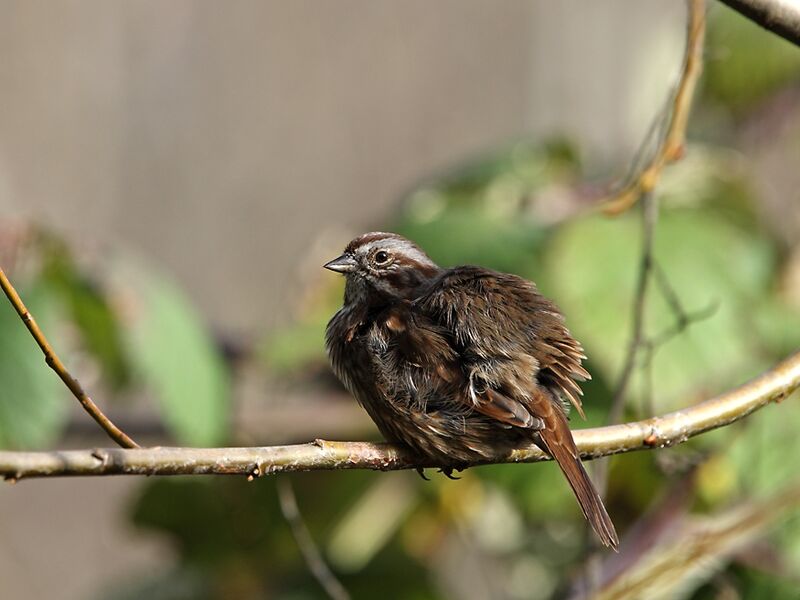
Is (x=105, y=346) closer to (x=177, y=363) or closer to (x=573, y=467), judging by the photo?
(x=177, y=363)

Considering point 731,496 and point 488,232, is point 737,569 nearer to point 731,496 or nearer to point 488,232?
point 731,496

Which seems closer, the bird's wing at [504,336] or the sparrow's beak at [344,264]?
the bird's wing at [504,336]

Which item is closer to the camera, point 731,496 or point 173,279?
point 731,496

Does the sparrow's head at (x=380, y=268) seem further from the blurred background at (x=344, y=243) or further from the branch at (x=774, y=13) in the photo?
the branch at (x=774, y=13)

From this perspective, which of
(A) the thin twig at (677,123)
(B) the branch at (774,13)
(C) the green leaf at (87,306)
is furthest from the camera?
(C) the green leaf at (87,306)

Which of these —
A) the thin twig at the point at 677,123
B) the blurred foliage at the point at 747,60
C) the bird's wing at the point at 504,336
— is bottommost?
the bird's wing at the point at 504,336

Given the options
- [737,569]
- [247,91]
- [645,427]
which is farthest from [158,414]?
[645,427]

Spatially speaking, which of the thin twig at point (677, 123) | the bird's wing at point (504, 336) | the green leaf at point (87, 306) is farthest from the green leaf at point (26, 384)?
the thin twig at point (677, 123)

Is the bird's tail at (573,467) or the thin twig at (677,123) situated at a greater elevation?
the thin twig at (677,123)
